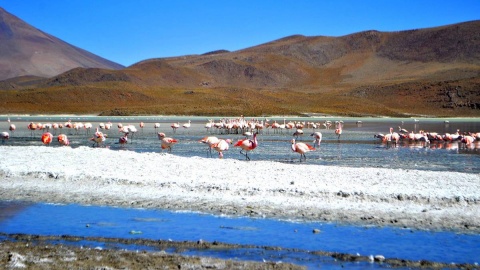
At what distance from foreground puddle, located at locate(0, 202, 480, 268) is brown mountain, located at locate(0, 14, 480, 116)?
62636 millimetres

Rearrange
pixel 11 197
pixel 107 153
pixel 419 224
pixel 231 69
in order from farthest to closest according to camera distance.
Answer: pixel 231 69 → pixel 107 153 → pixel 11 197 → pixel 419 224

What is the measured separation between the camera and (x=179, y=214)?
9.33 m

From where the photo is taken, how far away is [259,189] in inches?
424

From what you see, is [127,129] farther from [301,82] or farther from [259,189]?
[301,82]

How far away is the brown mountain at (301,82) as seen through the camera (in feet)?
284

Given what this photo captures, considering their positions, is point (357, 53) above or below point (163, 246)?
above

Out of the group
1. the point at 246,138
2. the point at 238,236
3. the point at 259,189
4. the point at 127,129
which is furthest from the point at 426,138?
the point at 238,236

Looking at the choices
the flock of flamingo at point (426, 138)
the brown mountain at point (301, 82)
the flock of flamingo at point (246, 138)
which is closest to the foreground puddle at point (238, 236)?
the flock of flamingo at point (246, 138)

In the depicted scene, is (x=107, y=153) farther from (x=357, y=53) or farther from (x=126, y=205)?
(x=357, y=53)

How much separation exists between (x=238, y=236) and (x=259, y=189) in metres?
2.86

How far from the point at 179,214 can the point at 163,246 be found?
196 centimetres

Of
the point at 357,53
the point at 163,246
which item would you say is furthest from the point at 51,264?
the point at 357,53

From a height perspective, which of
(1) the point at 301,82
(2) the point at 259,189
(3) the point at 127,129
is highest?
(1) the point at 301,82

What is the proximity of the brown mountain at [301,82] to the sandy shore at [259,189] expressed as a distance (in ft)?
193
